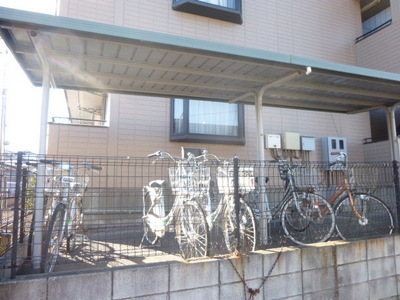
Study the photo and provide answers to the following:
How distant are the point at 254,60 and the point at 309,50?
4980mm

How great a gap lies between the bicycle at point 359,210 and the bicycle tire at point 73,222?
312 centimetres

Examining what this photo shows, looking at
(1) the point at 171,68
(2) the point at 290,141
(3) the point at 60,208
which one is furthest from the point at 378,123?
(3) the point at 60,208

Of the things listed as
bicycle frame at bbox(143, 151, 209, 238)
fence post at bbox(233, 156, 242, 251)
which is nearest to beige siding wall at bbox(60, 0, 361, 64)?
bicycle frame at bbox(143, 151, 209, 238)

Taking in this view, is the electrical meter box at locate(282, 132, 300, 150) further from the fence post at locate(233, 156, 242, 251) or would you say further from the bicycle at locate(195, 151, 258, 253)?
the fence post at locate(233, 156, 242, 251)

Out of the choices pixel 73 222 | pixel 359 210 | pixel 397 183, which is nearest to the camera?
pixel 73 222

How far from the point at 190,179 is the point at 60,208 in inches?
53.3

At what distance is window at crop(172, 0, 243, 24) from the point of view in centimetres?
614

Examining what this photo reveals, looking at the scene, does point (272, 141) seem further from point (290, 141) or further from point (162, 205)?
point (162, 205)

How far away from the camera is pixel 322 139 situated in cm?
726

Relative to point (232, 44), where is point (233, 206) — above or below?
below

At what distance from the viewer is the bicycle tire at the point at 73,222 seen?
10.6 feet

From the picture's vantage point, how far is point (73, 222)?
3.38 m

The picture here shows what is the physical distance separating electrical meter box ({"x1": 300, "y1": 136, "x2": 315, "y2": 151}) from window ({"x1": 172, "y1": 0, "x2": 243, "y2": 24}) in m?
3.12

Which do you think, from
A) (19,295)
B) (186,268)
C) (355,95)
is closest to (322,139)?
(355,95)
